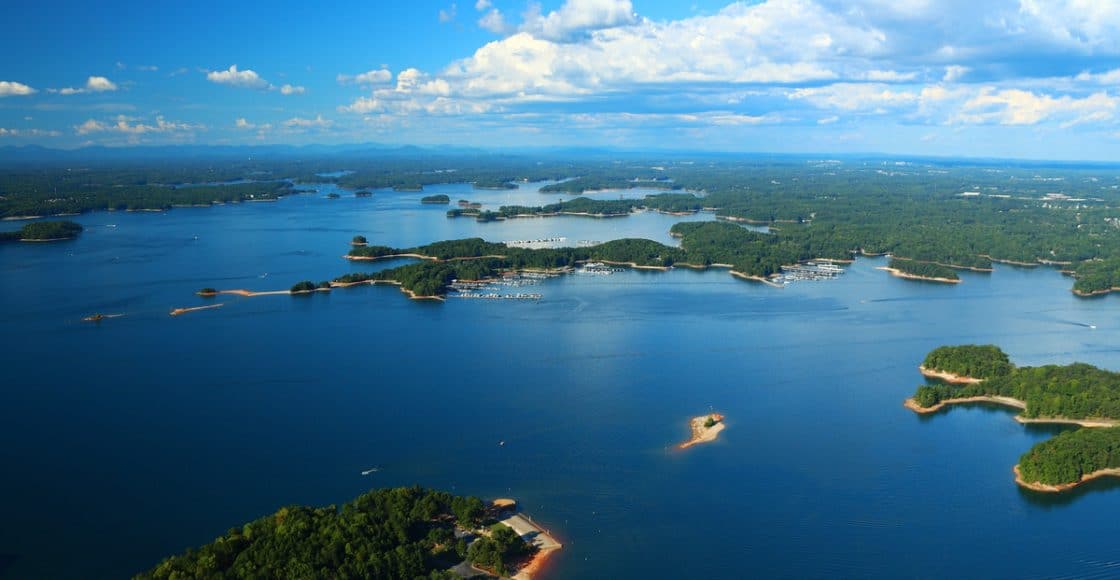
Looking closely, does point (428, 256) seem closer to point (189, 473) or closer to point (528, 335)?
point (528, 335)

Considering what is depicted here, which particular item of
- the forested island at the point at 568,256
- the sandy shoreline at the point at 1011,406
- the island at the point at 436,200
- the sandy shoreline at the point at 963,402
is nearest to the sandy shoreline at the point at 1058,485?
the sandy shoreline at the point at 1011,406

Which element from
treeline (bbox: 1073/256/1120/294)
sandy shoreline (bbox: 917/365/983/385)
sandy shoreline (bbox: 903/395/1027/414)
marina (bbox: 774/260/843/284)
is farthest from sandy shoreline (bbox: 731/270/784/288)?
sandy shoreline (bbox: 903/395/1027/414)

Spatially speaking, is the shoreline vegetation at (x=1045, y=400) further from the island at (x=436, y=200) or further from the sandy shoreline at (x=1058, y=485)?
the island at (x=436, y=200)

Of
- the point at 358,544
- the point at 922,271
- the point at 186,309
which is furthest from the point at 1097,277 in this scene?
the point at 186,309

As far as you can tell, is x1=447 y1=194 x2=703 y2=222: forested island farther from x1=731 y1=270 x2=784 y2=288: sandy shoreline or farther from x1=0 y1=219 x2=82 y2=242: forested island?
x1=0 y1=219 x2=82 y2=242: forested island

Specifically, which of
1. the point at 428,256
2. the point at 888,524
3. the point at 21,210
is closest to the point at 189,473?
the point at 888,524

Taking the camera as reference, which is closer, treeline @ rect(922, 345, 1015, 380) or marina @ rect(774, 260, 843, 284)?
treeline @ rect(922, 345, 1015, 380)
